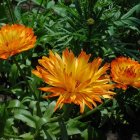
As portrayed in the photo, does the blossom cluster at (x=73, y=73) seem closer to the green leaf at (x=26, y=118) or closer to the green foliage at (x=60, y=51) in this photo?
the green foliage at (x=60, y=51)

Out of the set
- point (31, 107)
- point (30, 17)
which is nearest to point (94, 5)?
point (30, 17)

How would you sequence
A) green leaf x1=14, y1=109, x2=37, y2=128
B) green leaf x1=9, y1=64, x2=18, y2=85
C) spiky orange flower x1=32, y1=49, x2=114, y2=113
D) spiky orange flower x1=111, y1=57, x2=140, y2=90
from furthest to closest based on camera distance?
green leaf x1=9, y1=64, x2=18, y2=85 → green leaf x1=14, y1=109, x2=37, y2=128 → spiky orange flower x1=111, y1=57, x2=140, y2=90 → spiky orange flower x1=32, y1=49, x2=114, y2=113

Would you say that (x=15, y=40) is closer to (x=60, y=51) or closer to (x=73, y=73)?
(x=73, y=73)

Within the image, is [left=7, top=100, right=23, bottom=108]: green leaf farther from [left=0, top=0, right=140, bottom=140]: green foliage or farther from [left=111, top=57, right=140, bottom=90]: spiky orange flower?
[left=111, top=57, right=140, bottom=90]: spiky orange flower

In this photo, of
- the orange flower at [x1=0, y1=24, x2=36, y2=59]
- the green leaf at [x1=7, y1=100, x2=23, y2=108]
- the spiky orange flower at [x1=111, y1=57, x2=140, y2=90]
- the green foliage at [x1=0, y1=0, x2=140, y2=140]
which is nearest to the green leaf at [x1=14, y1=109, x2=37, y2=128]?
the green foliage at [x1=0, y1=0, x2=140, y2=140]

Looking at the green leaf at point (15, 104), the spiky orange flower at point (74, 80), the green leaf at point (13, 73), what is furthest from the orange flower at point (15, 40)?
the green leaf at point (13, 73)

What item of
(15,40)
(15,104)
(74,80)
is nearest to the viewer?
(74,80)

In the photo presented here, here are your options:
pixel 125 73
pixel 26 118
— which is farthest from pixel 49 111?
pixel 125 73
